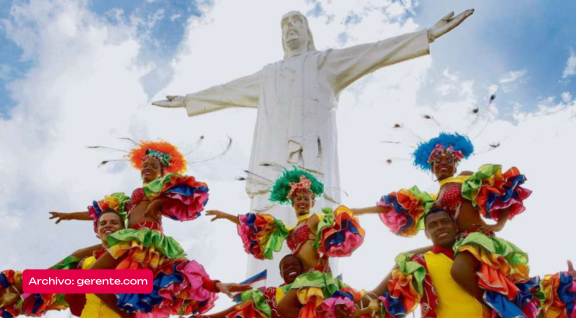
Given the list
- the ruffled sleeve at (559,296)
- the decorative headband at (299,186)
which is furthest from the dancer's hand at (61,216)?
the ruffled sleeve at (559,296)

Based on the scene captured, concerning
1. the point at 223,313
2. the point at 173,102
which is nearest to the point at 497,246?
the point at 223,313

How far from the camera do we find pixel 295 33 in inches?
349

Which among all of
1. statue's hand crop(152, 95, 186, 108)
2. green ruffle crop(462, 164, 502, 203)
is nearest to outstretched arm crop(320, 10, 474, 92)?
statue's hand crop(152, 95, 186, 108)

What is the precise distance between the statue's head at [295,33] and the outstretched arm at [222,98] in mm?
583

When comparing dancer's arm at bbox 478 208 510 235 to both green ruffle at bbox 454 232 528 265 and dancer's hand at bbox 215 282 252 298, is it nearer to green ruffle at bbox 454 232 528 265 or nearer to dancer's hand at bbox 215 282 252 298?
green ruffle at bbox 454 232 528 265

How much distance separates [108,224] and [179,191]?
0.62 metres

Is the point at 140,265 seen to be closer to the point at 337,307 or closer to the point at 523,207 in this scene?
the point at 337,307

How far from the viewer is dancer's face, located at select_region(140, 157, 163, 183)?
524 cm

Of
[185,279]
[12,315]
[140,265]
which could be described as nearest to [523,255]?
[185,279]

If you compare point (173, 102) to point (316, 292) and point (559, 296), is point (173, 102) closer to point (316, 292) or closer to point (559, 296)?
point (316, 292)

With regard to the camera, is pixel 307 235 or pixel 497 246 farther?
pixel 307 235

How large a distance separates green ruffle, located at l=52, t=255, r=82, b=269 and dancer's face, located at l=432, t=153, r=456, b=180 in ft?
9.50

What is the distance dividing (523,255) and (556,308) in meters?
0.44

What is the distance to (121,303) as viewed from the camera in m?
4.30
